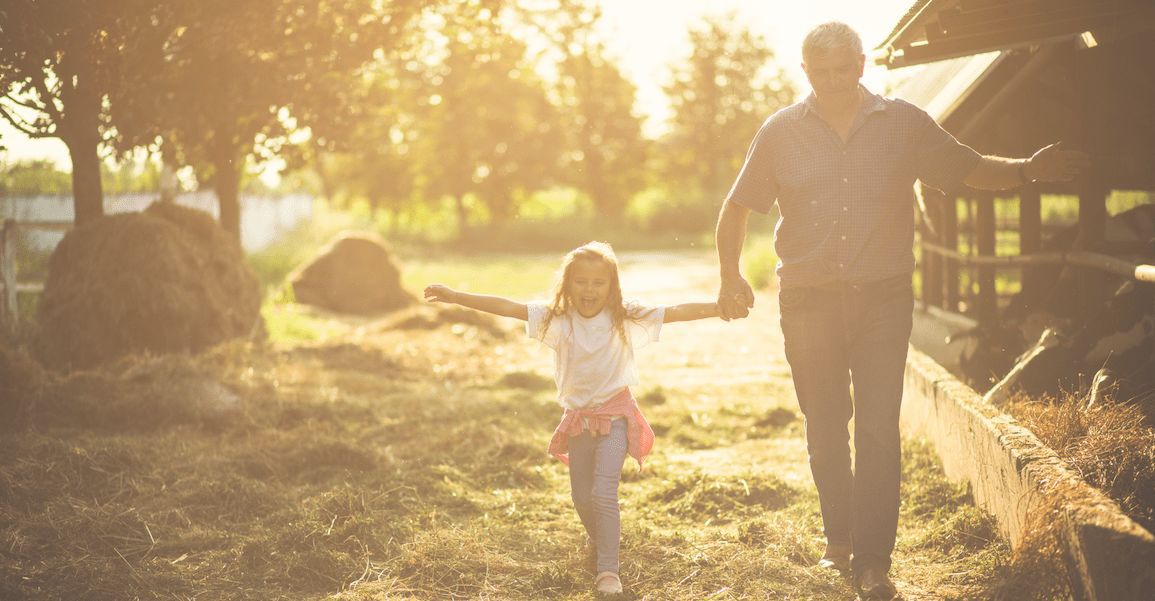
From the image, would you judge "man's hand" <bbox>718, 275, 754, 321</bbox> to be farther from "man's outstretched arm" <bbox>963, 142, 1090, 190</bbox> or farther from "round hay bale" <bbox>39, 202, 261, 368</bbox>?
"round hay bale" <bbox>39, 202, 261, 368</bbox>

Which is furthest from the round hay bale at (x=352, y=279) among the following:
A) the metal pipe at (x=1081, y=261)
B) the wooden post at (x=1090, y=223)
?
the wooden post at (x=1090, y=223)

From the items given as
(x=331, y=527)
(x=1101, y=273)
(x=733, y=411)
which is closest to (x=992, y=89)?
(x=1101, y=273)

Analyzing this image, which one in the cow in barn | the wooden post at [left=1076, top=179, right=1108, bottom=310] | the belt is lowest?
the cow in barn

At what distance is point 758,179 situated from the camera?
16.8ft

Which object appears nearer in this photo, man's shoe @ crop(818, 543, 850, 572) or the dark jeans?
the dark jeans

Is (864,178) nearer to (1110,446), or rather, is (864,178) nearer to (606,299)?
(606,299)

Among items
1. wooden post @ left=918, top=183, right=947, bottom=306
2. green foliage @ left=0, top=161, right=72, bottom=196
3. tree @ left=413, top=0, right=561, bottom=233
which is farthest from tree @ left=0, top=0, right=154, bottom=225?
tree @ left=413, top=0, right=561, bottom=233

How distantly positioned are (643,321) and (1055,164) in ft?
6.01

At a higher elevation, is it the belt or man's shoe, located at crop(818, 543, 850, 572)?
the belt

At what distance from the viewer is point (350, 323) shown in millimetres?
17203

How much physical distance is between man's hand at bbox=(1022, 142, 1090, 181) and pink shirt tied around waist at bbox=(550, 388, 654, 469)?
192cm

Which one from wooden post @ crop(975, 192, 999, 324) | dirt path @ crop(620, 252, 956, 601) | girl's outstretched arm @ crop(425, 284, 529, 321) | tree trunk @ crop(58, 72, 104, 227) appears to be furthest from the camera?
tree trunk @ crop(58, 72, 104, 227)

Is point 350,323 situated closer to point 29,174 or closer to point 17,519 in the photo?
point 29,174

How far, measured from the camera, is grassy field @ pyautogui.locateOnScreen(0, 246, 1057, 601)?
5125 millimetres
